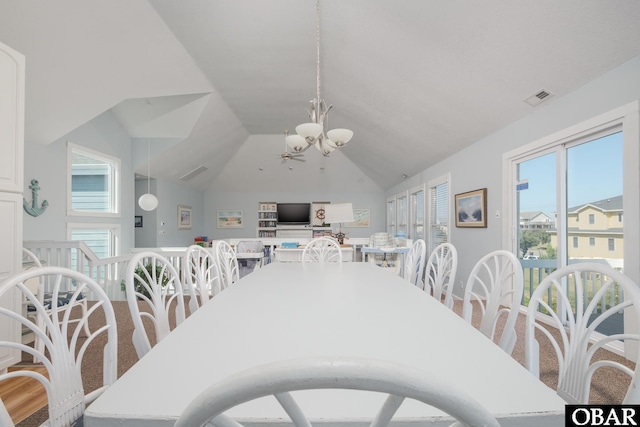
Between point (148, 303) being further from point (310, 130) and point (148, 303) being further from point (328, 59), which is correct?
point (328, 59)

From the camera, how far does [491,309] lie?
138cm

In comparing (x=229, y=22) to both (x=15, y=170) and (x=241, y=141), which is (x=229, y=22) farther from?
(x=241, y=141)

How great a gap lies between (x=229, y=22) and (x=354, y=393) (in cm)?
371

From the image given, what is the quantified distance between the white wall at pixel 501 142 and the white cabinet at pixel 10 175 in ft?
13.4

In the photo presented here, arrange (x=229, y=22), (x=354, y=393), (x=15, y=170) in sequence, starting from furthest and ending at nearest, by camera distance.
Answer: (x=229, y=22) → (x=15, y=170) → (x=354, y=393)

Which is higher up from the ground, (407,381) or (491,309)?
(407,381)

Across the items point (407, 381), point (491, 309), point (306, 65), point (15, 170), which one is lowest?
point (491, 309)

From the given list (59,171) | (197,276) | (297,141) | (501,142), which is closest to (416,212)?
(501,142)

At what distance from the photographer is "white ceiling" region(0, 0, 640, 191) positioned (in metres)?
2.40

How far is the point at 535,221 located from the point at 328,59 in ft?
9.73

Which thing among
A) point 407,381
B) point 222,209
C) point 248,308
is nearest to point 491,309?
point 248,308

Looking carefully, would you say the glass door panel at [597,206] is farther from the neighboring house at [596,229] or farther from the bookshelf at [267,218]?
the bookshelf at [267,218]

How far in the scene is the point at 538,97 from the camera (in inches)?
116

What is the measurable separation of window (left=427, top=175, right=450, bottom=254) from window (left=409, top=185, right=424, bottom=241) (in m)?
0.44
